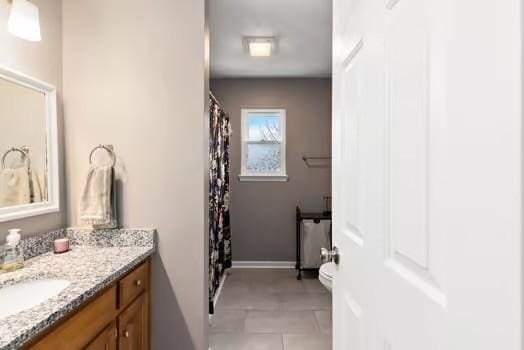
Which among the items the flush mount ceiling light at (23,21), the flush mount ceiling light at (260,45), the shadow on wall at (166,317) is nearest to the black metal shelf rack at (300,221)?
the flush mount ceiling light at (260,45)

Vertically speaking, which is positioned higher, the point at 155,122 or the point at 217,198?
the point at 155,122

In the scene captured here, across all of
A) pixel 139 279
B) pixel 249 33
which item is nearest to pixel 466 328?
pixel 139 279

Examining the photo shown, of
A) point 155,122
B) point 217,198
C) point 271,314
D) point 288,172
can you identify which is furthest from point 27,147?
point 288,172

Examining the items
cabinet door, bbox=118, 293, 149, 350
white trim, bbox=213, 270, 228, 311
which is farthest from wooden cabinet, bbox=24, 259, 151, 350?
white trim, bbox=213, 270, 228, 311

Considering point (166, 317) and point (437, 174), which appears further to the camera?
point (166, 317)

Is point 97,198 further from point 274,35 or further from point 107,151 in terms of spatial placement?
point 274,35

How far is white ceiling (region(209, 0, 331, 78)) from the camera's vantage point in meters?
2.54

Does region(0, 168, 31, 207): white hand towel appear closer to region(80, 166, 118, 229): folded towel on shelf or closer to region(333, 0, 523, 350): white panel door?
region(80, 166, 118, 229): folded towel on shelf

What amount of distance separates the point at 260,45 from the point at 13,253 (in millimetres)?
2496

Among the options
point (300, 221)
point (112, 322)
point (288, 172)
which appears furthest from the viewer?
point (288, 172)

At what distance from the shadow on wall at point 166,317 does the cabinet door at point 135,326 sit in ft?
0.36

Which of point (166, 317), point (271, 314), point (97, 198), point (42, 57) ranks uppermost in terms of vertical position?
point (42, 57)

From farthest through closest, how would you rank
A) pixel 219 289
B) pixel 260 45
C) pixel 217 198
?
pixel 219 289 < pixel 217 198 < pixel 260 45

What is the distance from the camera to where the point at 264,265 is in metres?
4.32
